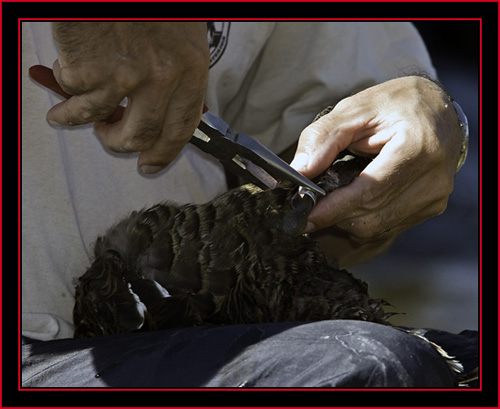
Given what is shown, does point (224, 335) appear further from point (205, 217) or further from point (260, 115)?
point (260, 115)

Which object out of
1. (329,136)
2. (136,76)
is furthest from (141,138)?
(329,136)

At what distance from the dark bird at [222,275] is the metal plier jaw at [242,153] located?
9cm

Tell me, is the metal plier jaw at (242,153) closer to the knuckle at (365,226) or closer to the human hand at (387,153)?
the human hand at (387,153)

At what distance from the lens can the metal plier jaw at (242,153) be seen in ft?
5.56

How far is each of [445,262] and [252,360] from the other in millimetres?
3429

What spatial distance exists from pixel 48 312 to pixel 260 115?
1.18m

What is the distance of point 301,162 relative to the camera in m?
1.87

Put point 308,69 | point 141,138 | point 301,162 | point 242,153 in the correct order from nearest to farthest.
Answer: point 141,138 → point 242,153 → point 301,162 → point 308,69

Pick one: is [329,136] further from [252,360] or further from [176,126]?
[252,360]

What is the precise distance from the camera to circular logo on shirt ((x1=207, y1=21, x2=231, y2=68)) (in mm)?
2328

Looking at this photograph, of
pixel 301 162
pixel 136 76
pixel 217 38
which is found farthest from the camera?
pixel 217 38

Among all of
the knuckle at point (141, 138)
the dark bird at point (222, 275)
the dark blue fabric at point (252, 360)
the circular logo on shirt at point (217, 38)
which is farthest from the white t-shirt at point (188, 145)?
the knuckle at point (141, 138)

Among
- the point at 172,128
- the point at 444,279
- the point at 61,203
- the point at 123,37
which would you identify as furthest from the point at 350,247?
the point at 444,279

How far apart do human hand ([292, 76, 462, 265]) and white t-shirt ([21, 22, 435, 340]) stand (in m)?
0.48
